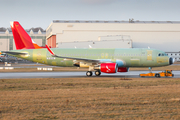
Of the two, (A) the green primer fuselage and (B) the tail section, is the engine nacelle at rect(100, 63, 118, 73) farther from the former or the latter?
(B) the tail section

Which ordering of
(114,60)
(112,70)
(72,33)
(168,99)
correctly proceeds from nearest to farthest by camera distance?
(168,99) < (112,70) < (114,60) < (72,33)

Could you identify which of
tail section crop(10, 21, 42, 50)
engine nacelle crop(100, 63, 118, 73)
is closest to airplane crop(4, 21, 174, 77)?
engine nacelle crop(100, 63, 118, 73)

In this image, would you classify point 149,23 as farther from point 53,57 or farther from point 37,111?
point 37,111

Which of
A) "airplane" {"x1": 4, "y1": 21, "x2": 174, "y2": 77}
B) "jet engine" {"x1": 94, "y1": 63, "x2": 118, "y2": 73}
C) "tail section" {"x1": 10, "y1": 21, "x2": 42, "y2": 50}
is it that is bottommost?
"jet engine" {"x1": 94, "y1": 63, "x2": 118, "y2": 73}

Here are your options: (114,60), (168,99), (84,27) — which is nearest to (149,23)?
(84,27)

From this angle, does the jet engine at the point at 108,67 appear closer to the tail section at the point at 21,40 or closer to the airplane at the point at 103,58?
the airplane at the point at 103,58

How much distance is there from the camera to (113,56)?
36594 millimetres

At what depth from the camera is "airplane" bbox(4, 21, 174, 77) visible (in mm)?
35375

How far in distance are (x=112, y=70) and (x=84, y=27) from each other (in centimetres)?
6220

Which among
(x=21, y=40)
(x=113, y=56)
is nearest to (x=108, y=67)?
(x=113, y=56)

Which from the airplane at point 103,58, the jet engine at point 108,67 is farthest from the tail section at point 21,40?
the jet engine at point 108,67

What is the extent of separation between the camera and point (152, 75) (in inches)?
1359

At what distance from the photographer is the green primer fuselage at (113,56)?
117 ft

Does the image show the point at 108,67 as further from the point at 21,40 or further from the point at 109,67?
the point at 21,40
